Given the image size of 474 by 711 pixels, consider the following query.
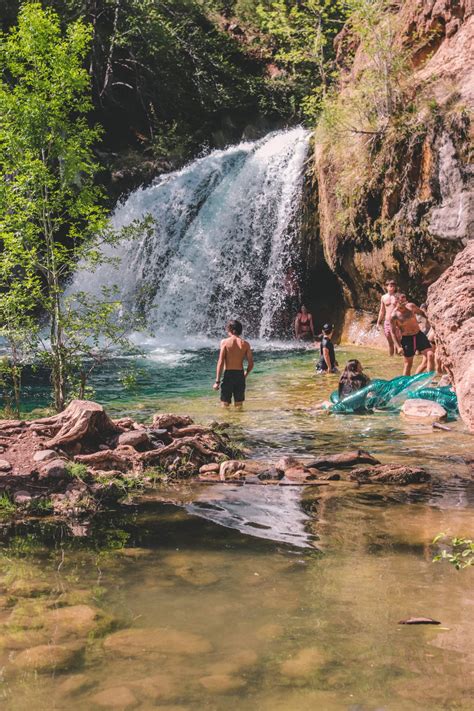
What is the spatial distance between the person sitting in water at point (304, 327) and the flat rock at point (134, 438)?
1299 cm

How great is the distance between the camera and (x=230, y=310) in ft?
74.7

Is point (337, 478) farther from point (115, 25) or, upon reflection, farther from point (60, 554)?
point (115, 25)

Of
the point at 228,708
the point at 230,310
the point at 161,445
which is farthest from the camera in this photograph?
the point at 230,310

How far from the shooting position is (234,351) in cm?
1189

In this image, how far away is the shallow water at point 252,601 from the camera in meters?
3.35

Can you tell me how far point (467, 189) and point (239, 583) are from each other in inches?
490

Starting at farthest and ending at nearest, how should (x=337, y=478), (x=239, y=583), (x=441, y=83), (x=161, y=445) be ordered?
1. (x=441, y=83)
2. (x=161, y=445)
3. (x=337, y=478)
4. (x=239, y=583)

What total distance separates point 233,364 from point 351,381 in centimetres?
189

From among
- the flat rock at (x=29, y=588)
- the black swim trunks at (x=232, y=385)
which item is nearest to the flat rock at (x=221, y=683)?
the flat rock at (x=29, y=588)

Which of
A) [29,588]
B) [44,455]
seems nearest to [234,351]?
[44,455]

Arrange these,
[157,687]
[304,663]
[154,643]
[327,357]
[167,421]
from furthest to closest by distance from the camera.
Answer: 1. [327,357]
2. [167,421]
3. [154,643]
4. [304,663]
5. [157,687]

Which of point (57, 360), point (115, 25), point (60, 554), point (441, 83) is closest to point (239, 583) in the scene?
point (60, 554)

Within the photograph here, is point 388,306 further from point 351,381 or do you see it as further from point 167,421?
point 167,421

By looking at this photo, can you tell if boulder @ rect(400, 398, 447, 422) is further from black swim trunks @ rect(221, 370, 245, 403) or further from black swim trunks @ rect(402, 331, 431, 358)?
black swim trunks @ rect(221, 370, 245, 403)
